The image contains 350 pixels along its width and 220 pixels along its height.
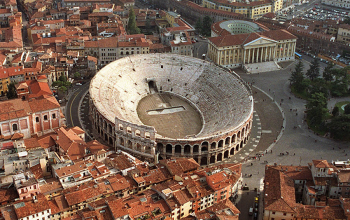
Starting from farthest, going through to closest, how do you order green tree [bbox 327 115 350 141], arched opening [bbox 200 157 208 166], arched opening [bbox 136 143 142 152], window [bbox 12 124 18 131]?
green tree [bbox 327 115 350 141] → window [bbox 12 124 18 131] → arched opening [bbox 200 157 208 166] → arched opening [bbox 136 143 142 152]

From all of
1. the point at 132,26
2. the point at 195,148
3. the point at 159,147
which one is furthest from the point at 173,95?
the point at 132,26

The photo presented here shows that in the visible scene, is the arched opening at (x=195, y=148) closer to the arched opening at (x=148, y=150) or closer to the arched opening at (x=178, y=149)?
the arched opening at (x=178, y=149)

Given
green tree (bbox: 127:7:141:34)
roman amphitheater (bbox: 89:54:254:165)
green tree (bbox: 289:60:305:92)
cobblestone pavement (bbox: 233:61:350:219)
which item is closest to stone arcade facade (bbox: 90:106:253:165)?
roman amphitheater (bbox: 89:54:254:165)

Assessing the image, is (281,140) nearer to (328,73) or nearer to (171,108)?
(171,108)

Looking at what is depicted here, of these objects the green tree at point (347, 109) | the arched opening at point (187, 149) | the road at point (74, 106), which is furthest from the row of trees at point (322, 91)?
the road at point (74, 106)

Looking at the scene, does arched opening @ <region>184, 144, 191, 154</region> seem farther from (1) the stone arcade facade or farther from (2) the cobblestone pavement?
(2) the cobblestone pavement

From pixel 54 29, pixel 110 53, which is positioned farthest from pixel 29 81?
pixel 54 29

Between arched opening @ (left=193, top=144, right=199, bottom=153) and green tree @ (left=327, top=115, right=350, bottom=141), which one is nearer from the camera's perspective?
arched opening @ (left=193, top=144, right=199, bottom=153)
